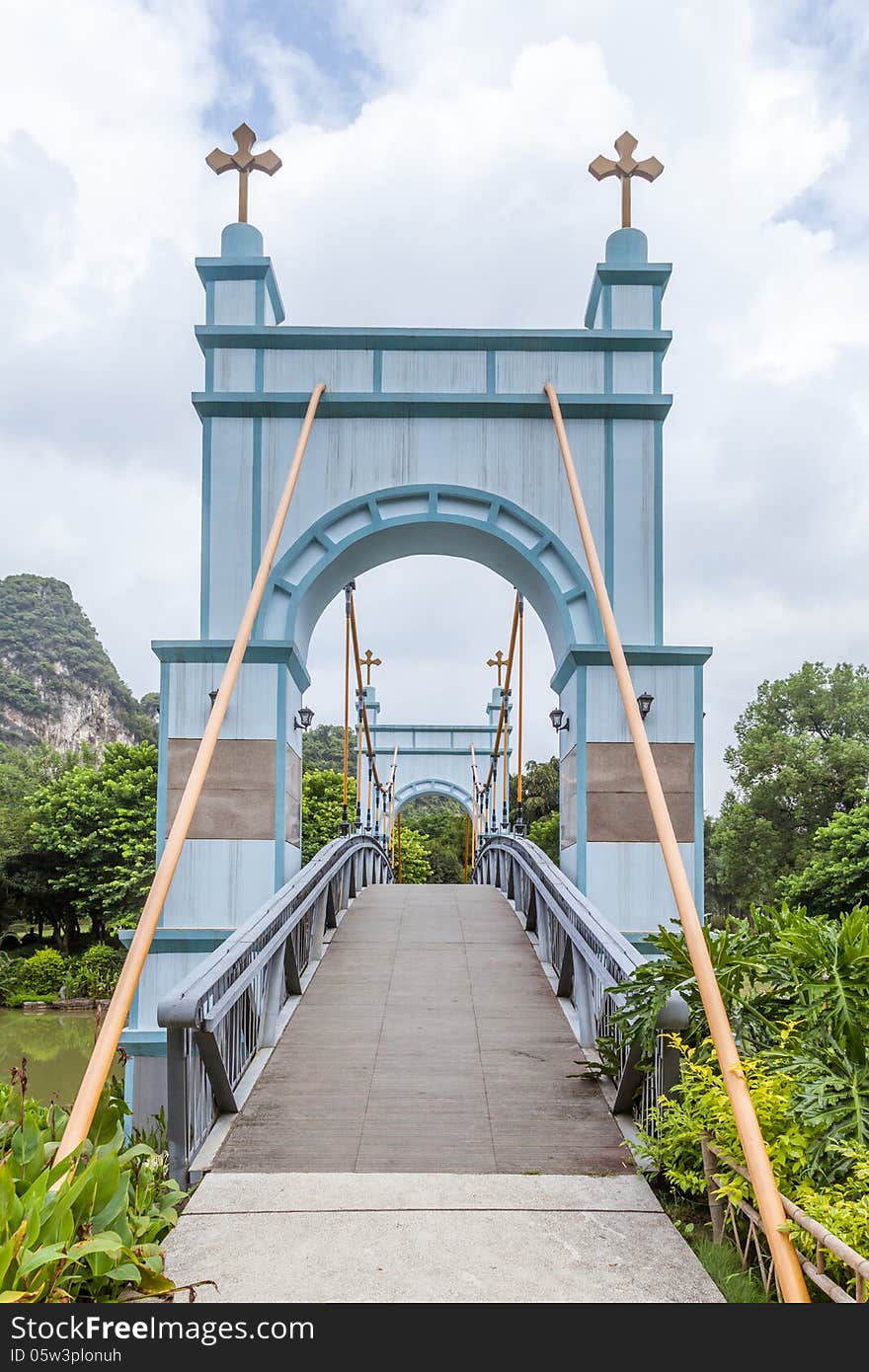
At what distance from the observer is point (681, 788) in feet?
32.1

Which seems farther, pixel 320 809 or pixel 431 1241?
pixel 320 809

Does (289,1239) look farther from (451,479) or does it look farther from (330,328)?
(330,328)

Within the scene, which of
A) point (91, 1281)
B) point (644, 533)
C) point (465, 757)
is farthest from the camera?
point (465, 757)

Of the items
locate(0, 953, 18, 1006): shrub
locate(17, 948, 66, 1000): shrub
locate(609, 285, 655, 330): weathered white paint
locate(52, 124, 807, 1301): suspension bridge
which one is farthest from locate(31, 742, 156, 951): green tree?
locate(609, 285, 655, 330): weathered white paint

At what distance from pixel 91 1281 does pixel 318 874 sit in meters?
A: 5.90

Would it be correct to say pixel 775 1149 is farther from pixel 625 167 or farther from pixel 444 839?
pixel 444 839

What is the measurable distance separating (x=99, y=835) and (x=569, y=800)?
24.2 meters

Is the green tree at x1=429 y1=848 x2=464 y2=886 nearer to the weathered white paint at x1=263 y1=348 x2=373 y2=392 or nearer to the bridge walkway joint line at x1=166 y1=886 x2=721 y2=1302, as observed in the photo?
the weathered white paint at x1=263 y1=348 x2=373 y2=392

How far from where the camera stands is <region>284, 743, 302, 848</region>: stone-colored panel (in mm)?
9922

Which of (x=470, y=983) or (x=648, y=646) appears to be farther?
(x=648, y=646)

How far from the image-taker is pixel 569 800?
404 inches

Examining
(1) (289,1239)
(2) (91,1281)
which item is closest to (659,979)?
(1) (289,1239)

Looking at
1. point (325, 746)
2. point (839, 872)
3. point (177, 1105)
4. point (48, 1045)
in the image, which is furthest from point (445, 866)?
point (177, 1105)
